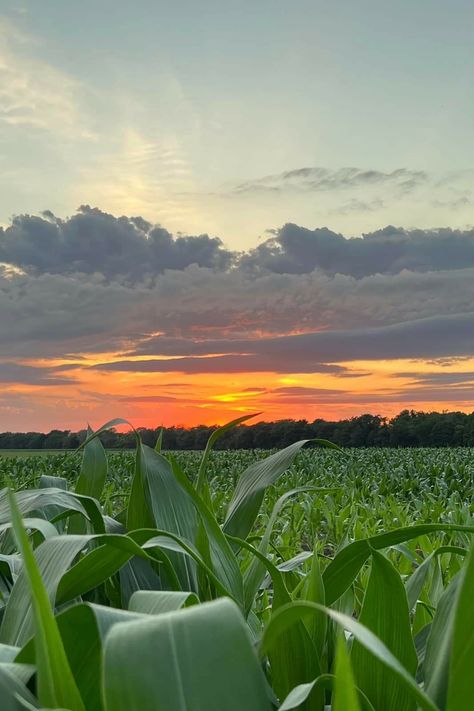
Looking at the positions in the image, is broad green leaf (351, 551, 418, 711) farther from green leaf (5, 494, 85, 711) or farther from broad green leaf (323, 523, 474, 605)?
green leaf (5, 494, 85, 711)

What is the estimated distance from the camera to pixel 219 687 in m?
0.45

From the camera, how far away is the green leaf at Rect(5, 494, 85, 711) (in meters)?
0.45

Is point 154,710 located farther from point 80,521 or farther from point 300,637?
point 80,521

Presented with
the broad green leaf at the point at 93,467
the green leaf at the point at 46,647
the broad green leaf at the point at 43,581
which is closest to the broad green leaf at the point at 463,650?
the green leaf at the point at 46,647

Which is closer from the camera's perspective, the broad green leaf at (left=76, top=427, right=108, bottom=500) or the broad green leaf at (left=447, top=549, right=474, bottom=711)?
the broad green leaf at (left=447, top=549, right=474, bottom=711)

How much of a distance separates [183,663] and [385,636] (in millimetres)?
323

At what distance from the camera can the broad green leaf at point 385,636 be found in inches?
25.5

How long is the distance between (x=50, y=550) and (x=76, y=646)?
18 centimetres

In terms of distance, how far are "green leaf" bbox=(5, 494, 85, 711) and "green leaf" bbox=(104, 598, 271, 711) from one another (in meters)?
0.06

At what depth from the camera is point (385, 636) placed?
2.27ft

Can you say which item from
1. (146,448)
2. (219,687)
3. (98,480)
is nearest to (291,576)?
(98,480)

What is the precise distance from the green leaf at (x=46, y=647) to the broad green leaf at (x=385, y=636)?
0.92 feet

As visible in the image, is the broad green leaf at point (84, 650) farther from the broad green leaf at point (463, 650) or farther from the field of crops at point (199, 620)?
the broad green leaf at point (463, 650)

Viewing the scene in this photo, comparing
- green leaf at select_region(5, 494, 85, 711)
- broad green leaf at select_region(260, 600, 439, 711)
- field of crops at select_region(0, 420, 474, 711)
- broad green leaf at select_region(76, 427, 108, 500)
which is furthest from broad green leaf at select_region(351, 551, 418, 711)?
broad green leaf at select_region(76, 427, 108, 500)
